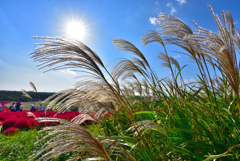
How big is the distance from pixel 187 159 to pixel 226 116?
0.73 meters

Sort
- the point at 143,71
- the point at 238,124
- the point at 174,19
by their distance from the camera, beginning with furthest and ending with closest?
the point at 143,71 → the point at 174,19 → the point at 238,124

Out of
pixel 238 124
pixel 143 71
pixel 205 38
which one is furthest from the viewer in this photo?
pixel 143 71

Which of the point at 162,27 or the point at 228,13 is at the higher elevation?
the point at 228,13

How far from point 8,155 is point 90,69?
3.66 meters

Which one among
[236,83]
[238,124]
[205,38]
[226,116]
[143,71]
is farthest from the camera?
[143,71]

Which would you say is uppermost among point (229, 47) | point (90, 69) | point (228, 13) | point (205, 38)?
point (228, 13)

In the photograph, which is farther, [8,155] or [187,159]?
[8,155]

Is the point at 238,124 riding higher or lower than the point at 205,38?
lower

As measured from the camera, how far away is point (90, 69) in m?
1.40

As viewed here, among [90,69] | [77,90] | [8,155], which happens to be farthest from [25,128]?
[90,69]

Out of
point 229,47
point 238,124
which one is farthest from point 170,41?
point 238,124

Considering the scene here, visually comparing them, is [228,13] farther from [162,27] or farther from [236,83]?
[236,83]

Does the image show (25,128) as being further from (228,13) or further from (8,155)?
(228,13)

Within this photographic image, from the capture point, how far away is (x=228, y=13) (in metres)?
2.19
